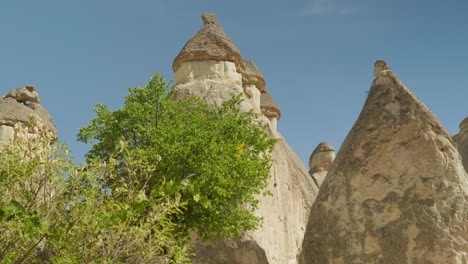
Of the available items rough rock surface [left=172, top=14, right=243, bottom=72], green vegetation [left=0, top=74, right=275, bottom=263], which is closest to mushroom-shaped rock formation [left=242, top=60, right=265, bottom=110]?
rough rock surface [left=172, top=14, right=243, bottom=72]

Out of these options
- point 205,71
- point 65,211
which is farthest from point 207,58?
point 65,211

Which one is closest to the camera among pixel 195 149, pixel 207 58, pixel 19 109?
pixel 195 149

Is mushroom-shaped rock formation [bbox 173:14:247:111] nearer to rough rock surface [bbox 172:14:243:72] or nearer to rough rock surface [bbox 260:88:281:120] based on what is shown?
rough rock surface [bbox 172:14:243:72]

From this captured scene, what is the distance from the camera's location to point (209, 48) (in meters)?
21.7

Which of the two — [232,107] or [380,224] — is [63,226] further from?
[232,107]

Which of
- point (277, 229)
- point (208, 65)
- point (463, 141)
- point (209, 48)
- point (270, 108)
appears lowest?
point (277, 229)

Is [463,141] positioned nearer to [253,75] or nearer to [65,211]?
[253,75]

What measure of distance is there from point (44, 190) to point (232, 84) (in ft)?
48.6

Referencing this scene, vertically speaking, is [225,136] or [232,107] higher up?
[232,107]

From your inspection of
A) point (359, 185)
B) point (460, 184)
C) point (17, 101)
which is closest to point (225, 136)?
point (359, 185)

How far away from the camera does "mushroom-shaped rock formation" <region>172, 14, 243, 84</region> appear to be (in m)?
21.4

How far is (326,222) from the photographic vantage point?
864cm

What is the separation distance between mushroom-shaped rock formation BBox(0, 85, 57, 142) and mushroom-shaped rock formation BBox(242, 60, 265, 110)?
33.7 ft

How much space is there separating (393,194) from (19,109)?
1826 centimetres
